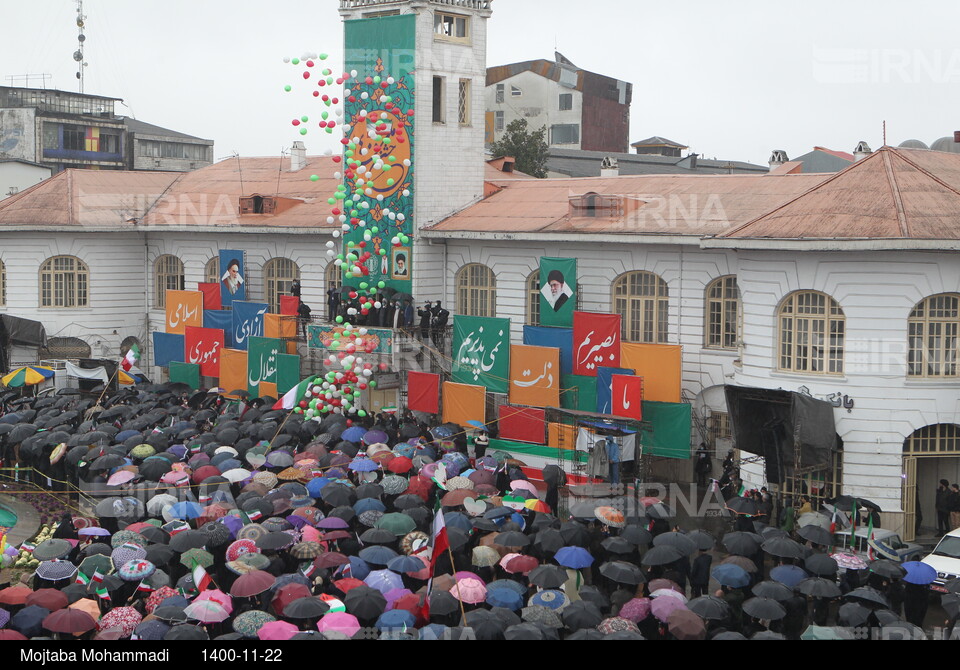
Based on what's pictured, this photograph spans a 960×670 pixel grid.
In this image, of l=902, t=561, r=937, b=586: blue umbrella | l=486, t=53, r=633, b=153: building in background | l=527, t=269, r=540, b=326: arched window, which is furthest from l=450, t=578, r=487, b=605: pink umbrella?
l=486, t=53, r=633, b=153: building in background

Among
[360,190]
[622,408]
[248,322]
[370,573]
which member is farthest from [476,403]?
[370,573]

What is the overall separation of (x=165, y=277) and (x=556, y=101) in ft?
111

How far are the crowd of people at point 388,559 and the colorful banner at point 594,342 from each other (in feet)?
12.4

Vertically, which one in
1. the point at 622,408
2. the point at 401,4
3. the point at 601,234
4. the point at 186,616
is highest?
the point at 401,4

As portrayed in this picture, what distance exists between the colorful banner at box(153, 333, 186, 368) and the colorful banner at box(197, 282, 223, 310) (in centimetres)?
147

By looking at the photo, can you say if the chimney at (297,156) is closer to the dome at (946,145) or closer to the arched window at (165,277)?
the arched window at (165,277)

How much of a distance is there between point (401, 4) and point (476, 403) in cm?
1204

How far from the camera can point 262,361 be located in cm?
3828

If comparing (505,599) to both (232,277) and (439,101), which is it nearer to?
(439,101)

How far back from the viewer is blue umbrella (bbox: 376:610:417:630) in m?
16.7

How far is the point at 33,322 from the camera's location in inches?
1699

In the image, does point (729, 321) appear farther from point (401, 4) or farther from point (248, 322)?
point (248, 322)

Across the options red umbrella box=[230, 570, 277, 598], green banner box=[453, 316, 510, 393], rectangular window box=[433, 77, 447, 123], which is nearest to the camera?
red umbrella box=[230, 570, 277, 598]

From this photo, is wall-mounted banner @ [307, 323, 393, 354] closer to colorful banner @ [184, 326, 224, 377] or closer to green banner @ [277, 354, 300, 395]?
green banner @ [277, 354, 300, 395]
